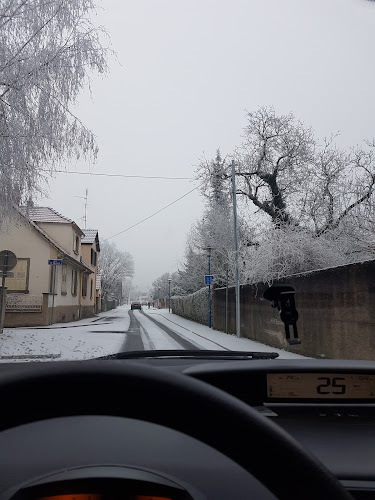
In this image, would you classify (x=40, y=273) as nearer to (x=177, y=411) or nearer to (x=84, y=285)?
(x=84, y=285)

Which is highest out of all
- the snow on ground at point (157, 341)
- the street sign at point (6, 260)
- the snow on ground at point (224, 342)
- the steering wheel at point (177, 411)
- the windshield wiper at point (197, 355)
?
the street sign at point (6, 260)

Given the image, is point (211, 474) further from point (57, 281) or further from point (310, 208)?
point (57, 281)

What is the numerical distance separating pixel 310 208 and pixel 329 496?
16886 millimetres

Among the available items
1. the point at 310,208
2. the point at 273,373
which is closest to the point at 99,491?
the point at 273,373

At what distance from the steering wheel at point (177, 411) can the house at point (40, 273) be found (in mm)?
15862

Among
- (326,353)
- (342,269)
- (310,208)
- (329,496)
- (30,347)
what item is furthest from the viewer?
(310,208)

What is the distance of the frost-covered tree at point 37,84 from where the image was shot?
332 inches

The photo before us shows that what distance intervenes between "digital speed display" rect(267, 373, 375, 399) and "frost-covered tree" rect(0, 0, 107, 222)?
329 inches

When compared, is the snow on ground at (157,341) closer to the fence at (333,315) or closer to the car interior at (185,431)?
the fence at (333,315)

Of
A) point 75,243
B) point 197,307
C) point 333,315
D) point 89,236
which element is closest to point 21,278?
point 75,243

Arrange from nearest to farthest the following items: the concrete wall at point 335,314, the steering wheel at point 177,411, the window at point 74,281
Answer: the steering wheel at point 177,411 < the concrete wall at point 335,314 < the window at point 74,281

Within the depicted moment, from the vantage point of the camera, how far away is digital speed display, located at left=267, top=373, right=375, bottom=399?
64.4 inches

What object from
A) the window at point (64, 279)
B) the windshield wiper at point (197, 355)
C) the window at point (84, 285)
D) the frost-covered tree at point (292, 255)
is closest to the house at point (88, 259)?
the window at point (84, 285)

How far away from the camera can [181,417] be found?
0.54 m
